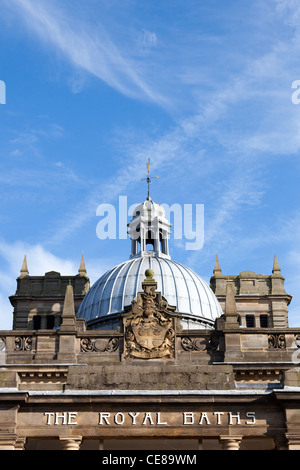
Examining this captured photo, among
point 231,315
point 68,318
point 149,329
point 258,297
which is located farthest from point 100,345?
point 258,297

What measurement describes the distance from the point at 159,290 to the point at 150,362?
11.4m

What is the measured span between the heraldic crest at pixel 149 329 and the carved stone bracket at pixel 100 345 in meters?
0.66

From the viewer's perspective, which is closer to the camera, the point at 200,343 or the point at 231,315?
the point at 200,343

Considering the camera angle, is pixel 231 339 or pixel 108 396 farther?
pixel 231 339

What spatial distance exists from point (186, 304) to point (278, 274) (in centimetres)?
1473

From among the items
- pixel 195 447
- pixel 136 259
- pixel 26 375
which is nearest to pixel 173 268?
pixel 136 259

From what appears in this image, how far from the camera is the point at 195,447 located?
38469mm

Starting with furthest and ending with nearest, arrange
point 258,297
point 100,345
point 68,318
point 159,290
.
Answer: point 258,297, point 159,290, point 68,318, point 100,345

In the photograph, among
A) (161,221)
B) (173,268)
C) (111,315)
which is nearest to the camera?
(111,315)

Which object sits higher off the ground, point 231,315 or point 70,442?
point 231,315

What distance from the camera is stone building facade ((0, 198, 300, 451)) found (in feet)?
118

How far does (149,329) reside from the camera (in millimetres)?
47219

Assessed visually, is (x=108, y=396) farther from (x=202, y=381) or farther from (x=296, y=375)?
(x=296, y=375)

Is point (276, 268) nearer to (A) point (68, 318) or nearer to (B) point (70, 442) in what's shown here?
(A) point (68, 318)
